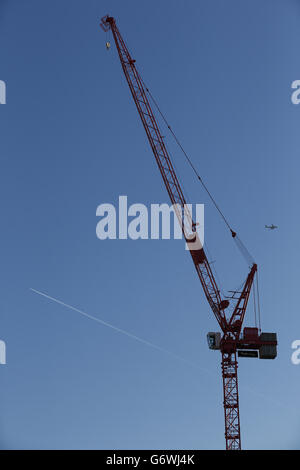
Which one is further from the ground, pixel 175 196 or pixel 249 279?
pixel 175 196

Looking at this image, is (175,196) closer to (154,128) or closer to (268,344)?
(154,128)

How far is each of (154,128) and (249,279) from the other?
37.0 m

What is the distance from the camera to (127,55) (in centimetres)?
17012

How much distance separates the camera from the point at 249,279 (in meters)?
166
